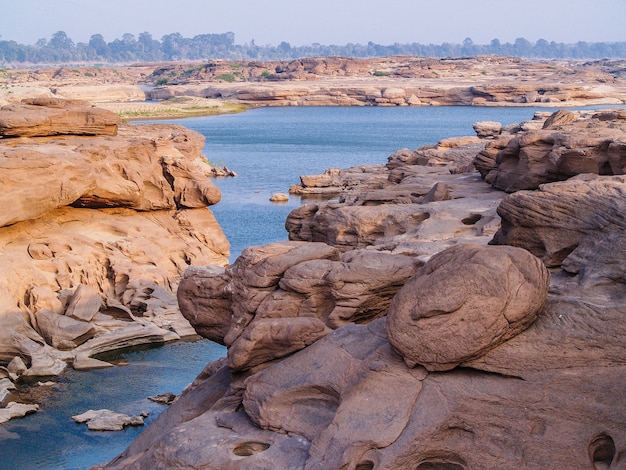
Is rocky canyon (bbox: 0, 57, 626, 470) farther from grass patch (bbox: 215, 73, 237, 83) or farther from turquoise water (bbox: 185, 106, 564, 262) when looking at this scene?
grass patch (bbox: 215, 73, 237, 83)

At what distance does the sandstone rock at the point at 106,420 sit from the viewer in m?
20.5

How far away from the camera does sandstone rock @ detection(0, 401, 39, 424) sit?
21016mm

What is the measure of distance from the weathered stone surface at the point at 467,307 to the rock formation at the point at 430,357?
0.06 ft

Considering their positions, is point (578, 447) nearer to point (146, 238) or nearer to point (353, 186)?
point (146, 238)

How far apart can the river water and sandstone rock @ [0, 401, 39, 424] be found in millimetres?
178

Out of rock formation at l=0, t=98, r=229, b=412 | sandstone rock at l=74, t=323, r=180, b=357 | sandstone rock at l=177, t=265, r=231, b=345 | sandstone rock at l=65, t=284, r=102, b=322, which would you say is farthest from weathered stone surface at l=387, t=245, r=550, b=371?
sandstone rock at l=65, t=284, r=102, b=322

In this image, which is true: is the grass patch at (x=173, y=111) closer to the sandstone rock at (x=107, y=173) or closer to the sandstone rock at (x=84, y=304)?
the sandstone rock at (x=107, y=173)

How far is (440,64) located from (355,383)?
511 ft

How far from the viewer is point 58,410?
2177 centimetres

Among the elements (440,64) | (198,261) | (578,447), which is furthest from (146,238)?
(440,64)

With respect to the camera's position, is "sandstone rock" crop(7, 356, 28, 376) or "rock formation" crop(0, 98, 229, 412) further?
"rock formation" crop(0, 98, 229, 412)

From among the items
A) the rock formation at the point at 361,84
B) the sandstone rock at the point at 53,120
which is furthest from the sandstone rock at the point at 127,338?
the rock formation at the point at 361,84

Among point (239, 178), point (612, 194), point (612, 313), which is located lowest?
point (239, 178)

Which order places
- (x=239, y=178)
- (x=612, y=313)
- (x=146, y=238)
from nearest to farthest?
1. (x=612, y=313)
2. (x=146, y=238)
3. (x=239, y=178)
